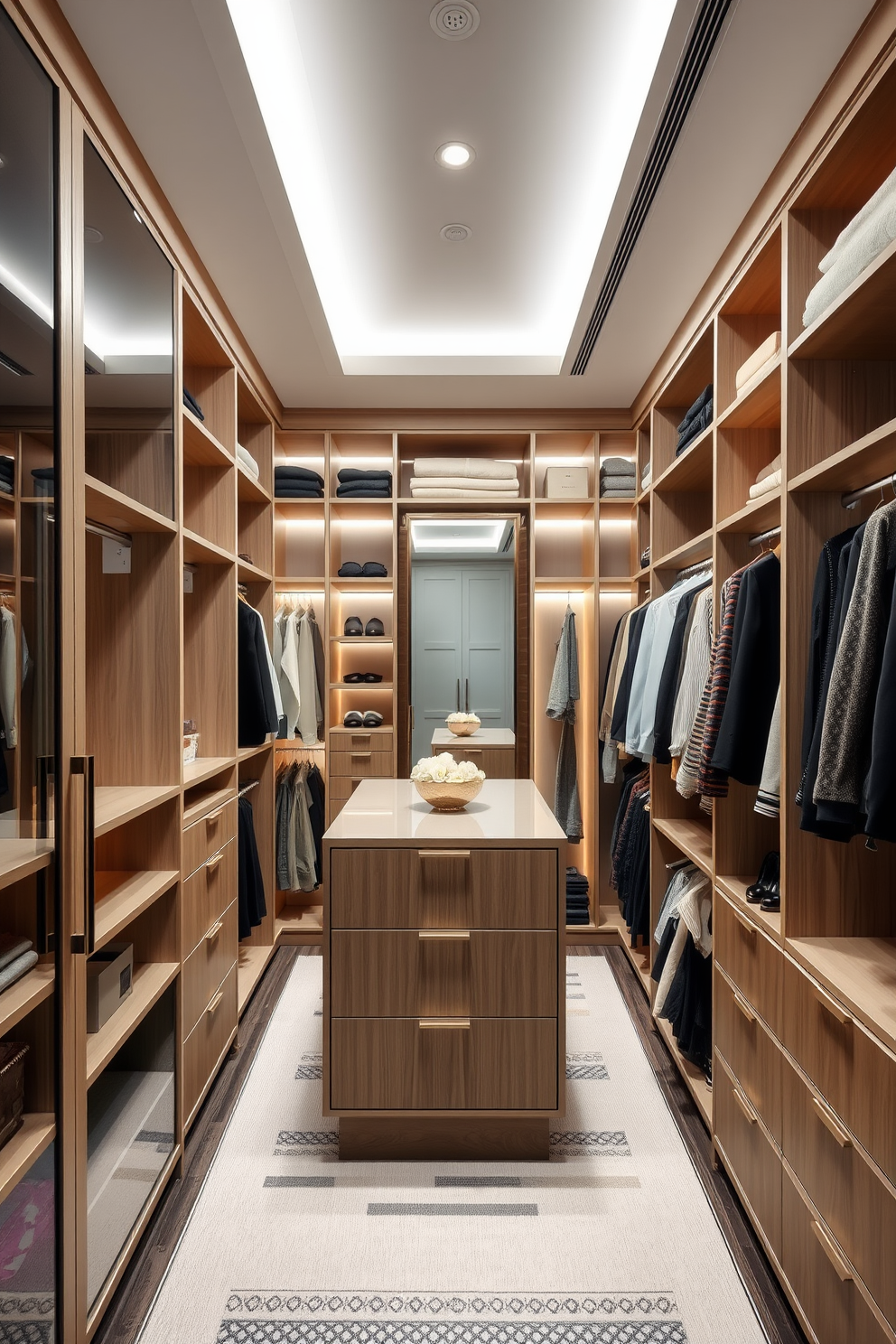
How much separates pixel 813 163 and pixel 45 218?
1622 millimetres

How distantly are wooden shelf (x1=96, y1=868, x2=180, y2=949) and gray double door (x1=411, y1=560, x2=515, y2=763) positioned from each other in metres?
2.08

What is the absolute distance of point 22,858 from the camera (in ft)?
4.35

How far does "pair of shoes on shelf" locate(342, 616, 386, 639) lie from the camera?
13.2 ft

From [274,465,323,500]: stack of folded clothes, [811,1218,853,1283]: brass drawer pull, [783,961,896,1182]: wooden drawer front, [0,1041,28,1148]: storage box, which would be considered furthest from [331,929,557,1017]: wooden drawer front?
[274,465,323,500]: stack of folded clothes

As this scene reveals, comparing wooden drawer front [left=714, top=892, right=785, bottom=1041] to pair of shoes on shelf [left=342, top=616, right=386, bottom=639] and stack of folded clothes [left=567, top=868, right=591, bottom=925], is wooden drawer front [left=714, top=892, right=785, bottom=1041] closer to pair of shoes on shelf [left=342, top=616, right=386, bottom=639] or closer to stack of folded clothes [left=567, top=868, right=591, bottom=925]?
stack of folded clothes [left=567, top=868, right=591, bottom=925]

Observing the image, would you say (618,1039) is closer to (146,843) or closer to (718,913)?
(718,913)

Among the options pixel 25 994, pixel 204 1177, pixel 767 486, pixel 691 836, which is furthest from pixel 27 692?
pixel 691 836

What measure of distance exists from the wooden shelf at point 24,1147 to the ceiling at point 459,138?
210 centimetres

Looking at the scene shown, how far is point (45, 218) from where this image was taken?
4.62 feet

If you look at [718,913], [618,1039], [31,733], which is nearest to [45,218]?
[31,733]

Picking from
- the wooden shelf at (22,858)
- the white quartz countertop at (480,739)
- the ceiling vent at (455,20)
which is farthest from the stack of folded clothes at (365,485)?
the wooden shelf at (22,858)

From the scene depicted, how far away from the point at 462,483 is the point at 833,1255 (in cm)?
339

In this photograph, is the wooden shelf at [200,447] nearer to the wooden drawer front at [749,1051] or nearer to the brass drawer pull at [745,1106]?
the wooden drawer front at [749,1051]

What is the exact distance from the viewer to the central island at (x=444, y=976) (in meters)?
2.12
